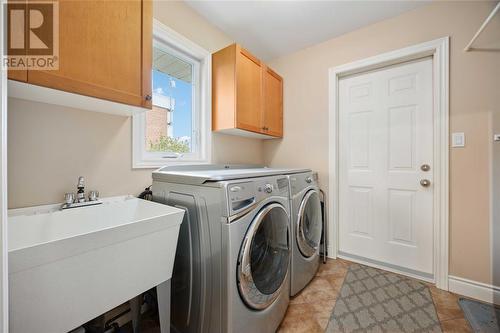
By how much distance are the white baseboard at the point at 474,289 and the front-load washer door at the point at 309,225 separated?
1.07 meters

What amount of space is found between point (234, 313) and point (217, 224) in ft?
1.40

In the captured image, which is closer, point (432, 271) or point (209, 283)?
point (209, 283)

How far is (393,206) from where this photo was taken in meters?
2.02

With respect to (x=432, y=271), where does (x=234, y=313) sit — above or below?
above

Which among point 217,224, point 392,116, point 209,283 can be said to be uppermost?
point 392,116

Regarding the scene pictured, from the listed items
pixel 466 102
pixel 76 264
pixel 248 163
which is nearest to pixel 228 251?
pixel 76 264

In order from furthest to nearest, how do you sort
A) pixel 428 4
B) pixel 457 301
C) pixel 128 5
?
pixel 428 4
pixel 457 301
pixel 128 5

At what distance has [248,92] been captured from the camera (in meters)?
2.03

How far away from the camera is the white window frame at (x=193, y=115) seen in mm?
1484

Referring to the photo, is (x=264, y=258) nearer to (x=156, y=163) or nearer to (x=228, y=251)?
(x=228, y=251)

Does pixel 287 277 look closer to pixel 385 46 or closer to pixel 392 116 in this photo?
pixel 392 116

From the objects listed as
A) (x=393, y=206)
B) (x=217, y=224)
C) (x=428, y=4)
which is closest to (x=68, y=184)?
(x=217, y=224)

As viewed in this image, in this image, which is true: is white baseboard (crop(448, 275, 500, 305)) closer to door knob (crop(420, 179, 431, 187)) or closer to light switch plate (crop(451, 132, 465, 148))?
door knob (crop(420, 179, 431, 187))

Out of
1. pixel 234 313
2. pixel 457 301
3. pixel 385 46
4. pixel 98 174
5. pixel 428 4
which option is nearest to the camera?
pixel 234 313
